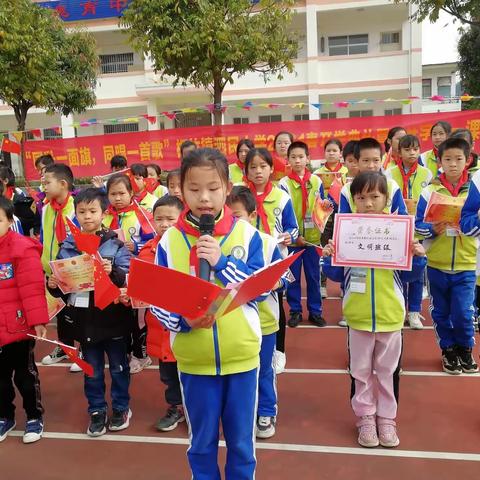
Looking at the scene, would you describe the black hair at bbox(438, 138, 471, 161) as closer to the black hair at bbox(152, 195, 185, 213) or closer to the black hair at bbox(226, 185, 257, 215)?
the black hair at bbox(226, 185, 257, 215)

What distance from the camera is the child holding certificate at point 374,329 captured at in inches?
103

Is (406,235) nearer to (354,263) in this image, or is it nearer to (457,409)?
(354,263)

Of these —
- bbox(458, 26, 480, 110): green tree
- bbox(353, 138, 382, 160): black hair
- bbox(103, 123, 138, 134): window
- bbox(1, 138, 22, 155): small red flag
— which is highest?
bbox(458, 26, 480, 110): green tree

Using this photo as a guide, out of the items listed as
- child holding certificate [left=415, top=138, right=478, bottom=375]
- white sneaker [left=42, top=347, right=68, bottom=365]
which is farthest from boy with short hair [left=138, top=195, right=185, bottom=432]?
child holding certificate [left=415, top=138, right=478, bottom=375]

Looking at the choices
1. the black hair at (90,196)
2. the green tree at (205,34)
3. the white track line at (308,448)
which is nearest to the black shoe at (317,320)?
the white track line at (308,448)

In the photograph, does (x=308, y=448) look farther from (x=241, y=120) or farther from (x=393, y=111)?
(x=393, y=111)

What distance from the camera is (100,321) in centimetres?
283

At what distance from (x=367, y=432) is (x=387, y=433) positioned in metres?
0.11

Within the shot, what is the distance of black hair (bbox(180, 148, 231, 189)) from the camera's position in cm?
180

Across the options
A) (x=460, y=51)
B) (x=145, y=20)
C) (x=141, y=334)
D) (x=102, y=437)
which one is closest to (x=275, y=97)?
(x=460, y=51)

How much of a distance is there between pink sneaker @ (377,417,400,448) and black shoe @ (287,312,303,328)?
1889 millimetres

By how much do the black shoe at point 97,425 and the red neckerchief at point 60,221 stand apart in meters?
1.44

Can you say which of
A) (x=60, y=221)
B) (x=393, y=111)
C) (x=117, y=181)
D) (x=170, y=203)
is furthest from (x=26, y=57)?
(x=393, y=111)

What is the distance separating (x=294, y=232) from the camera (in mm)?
3543
